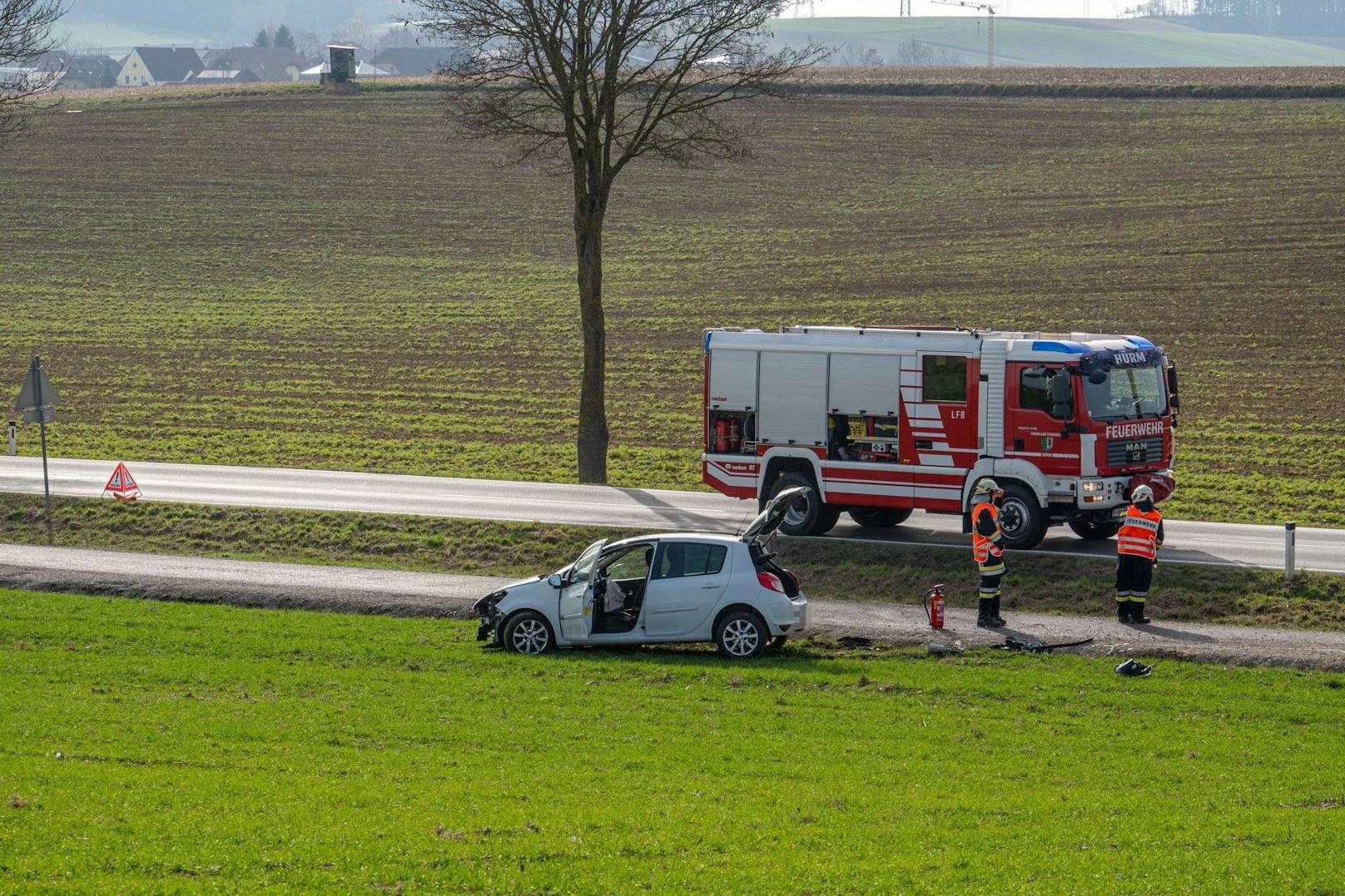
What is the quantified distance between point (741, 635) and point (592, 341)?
15043 millimetres

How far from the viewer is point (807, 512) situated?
23.1m

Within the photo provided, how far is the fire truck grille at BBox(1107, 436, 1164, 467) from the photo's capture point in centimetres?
2125

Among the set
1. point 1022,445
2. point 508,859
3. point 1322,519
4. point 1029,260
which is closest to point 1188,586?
point 1022,445

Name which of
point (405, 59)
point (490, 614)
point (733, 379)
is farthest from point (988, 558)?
point (405, 59)

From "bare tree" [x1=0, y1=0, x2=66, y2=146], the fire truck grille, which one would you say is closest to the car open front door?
the fire truck grille

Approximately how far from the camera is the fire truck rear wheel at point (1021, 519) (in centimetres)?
2139

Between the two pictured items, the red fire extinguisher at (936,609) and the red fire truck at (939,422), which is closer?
the red fire extinguisher at (936,609)

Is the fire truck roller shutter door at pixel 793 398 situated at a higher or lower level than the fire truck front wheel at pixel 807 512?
higher

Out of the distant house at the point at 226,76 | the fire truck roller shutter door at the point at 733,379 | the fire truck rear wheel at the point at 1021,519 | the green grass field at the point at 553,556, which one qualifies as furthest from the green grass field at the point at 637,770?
the distant house at the point at 226,76

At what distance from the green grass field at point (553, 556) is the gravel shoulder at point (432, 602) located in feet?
2.32

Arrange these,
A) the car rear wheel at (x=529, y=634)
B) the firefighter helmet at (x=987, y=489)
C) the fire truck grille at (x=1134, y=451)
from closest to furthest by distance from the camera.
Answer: the car rear wheel at (x=529, y=634) < the firefighter helmet at (x=987, y=489) < the fire truck grille at (x=1134, y=451)

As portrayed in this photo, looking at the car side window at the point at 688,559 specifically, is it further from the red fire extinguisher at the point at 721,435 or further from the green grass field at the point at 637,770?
the red fire extinguisher at the point at 721,435

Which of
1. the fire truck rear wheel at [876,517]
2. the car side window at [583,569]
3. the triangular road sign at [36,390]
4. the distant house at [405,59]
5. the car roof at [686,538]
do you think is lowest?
the fire truck rear wheel at [876,517]

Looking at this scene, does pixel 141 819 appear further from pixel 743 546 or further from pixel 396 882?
pixel 743 546
